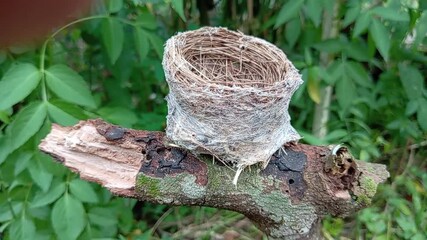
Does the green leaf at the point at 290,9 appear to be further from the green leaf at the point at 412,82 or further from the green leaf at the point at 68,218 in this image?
the green leaf at the point at 68,218

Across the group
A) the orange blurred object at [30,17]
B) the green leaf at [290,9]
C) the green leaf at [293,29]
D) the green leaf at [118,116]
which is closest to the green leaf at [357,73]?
the green leaf at [293,29]

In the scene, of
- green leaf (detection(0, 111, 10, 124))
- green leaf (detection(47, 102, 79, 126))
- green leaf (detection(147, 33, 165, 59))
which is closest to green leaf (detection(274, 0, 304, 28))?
green leaf (detection(147, 33, 165, 59))

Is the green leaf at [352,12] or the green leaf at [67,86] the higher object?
the green leaf at [352,12]

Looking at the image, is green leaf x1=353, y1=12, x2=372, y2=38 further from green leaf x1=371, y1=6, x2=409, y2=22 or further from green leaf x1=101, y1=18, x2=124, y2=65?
green leaf x1=101, y1=18, x2=124, y2=65

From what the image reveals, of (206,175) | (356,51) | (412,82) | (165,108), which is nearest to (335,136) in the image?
(356,51)

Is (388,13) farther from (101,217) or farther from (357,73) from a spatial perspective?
(101,217)
